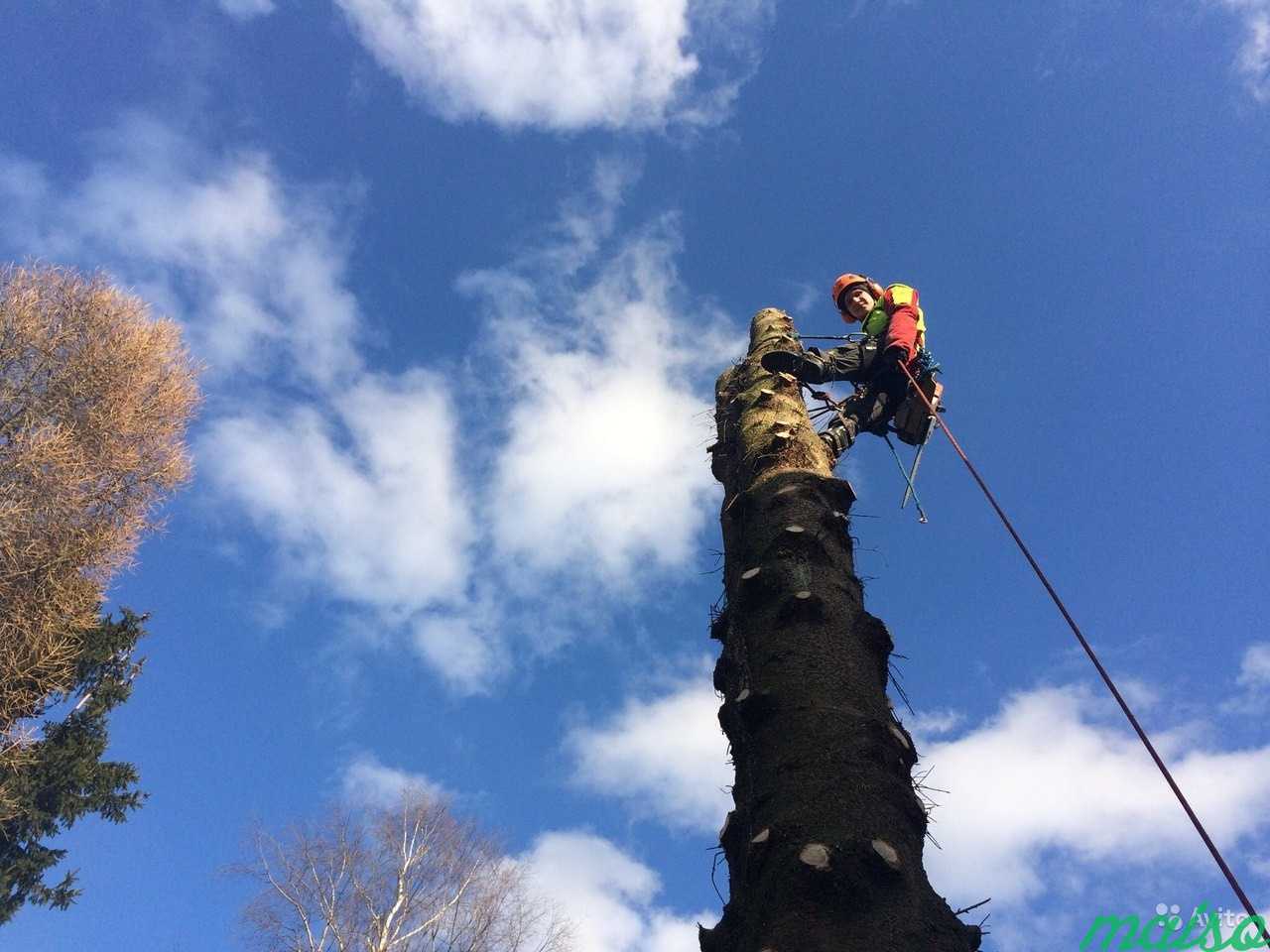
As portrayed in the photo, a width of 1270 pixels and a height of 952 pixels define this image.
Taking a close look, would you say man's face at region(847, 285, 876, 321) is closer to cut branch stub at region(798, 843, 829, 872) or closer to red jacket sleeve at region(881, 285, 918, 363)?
red jacket sleeve at region(881, 285, 918, 363)

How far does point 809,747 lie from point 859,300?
399cm

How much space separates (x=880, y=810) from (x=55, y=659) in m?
13.2

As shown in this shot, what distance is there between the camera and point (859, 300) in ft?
16.3

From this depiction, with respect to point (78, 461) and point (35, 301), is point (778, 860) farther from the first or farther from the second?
point (35, 301)

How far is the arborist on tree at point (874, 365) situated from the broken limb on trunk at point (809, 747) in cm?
103

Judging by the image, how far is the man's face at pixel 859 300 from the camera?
16.2 ft

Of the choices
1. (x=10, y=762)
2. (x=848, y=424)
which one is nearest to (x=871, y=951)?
(x=848, y=424)

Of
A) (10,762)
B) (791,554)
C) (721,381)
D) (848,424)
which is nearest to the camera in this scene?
(791,554)

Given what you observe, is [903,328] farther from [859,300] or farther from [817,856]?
[817,856]

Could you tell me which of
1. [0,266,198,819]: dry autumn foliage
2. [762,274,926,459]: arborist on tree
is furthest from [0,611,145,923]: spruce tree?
[762,274,926,459]: arborist on tree

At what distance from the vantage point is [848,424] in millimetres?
3803

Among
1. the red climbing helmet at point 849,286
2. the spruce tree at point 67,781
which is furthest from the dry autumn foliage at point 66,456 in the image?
the red climbing helmet at point 849,286

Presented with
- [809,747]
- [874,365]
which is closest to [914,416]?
[874,365]

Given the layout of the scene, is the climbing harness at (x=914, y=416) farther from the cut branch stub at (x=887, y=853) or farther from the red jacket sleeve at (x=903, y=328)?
the cut branch stub at (x=887, y=853)
